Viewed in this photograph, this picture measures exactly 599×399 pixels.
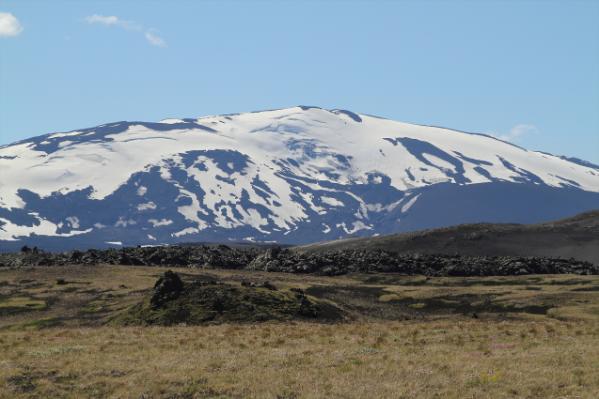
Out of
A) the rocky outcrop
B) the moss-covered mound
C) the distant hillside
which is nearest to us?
the moss-covered mound

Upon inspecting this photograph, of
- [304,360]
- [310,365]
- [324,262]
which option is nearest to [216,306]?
[304,360]

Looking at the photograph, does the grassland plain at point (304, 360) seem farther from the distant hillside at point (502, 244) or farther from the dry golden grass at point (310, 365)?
the distant hillside at point (502, 244)

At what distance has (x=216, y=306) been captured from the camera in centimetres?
6550

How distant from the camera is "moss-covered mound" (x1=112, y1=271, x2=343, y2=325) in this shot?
6394 cm

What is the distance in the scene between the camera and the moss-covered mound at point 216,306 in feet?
210

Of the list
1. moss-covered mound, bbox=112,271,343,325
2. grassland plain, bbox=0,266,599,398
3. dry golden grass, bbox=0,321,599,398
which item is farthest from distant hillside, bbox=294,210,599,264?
dry golden grass, bbox=0,321,599,398

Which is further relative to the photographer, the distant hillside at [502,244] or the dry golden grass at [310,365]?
the distant hillside at [502,244]

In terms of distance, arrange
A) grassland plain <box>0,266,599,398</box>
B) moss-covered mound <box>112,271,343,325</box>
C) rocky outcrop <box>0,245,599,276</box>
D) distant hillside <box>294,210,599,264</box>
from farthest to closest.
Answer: distant hillside <box>294,210,599,264</box>
rocky outcrop <box>0,245,599,276</box>
moss-covered mound <box>112,271,343,325</box>
grassland plain <box>0,266,599,398</box>

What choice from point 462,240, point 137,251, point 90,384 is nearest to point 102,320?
point 90,384

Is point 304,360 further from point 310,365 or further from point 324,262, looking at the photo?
point 324,262

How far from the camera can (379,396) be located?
2914 cm

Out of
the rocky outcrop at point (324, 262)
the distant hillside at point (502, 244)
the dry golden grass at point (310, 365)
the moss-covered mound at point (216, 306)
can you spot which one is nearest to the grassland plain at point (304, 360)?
the dry golden grass at point (310, 365)

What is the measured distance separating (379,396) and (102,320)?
46.8 m

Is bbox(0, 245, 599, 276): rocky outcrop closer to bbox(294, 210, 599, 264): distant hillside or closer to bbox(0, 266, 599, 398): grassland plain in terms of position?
bbox(294, 210, 599, 264): distant hillside
